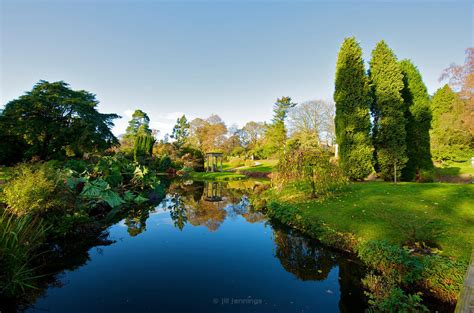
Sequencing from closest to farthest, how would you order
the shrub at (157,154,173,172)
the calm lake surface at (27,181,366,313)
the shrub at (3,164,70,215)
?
the calm lake surface at (27,181,366,313) < the shrub at (3,164,70,215) < the shrub at (157,154,173,172)

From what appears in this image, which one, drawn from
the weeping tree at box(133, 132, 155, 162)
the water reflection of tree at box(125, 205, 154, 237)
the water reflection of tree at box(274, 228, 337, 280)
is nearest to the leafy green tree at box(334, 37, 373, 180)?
the water reflection of tree at box(274, 228, 337, 280)

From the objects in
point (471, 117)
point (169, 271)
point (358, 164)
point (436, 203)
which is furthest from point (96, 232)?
point (471, 117)

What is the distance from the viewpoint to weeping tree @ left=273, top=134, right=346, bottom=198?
334 inches

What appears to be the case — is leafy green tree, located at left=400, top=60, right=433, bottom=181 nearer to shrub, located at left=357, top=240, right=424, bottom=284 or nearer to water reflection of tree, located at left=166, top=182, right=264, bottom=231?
water reflection of tree, located at left=166, top=182, right=264, bottom=231

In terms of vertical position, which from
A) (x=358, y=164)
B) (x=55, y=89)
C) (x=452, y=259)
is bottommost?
(x=452, y=259)

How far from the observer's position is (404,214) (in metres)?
5.61

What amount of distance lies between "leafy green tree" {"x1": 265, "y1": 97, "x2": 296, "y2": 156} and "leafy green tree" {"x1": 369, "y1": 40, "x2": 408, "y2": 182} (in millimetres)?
19978

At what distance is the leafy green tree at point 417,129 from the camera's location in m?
13.7

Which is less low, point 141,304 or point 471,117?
point 471,117

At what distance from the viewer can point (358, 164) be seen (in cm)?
1316

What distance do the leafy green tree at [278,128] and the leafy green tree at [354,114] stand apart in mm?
19929

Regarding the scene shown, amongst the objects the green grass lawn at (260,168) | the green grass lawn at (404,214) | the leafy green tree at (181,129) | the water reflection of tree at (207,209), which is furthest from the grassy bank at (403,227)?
the leafy green tree at (181,129)

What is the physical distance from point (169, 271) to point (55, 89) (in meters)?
22.5

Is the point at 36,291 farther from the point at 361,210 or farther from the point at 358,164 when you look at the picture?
the point at 358,164
